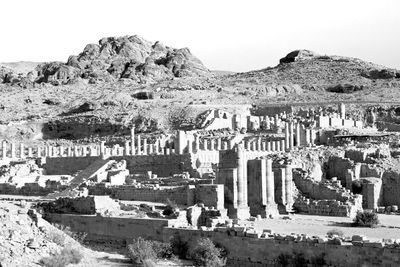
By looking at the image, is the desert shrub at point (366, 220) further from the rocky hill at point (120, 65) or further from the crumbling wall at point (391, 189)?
the rocky hill at point (120, 65)

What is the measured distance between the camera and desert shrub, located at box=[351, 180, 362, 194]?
38719 mm

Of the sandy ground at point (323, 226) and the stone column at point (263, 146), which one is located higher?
the stone column at point (263, 146)

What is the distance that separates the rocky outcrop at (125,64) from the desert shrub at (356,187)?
2821 inches

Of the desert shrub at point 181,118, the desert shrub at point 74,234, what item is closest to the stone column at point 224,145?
the desert shrub at point 181,118

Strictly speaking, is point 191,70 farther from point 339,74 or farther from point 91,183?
point 91,183

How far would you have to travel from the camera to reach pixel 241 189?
32.1 metres

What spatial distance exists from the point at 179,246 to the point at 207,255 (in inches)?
83.5

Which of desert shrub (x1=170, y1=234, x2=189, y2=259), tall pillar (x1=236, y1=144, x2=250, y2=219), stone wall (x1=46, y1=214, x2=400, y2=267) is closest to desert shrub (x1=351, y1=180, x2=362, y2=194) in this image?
tall pillar (x1=236, y1=144, x2=250, y2=219)

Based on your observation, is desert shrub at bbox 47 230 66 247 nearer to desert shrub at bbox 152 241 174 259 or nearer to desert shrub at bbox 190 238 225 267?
desert shrub at bbox 152 241 174 259

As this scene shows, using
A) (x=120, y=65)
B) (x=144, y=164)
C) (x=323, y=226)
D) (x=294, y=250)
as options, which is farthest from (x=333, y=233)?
(x=120, y=65)

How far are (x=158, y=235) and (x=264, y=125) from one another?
37.0 m

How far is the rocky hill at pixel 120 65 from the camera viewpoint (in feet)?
373

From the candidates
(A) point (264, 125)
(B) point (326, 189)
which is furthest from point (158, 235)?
(A) point (264, 125)

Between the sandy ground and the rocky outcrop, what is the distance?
257 ft
